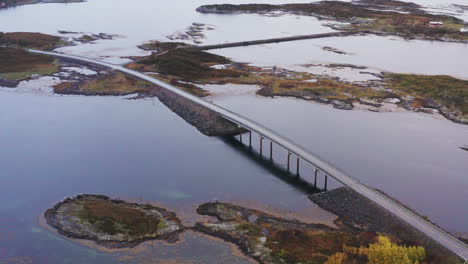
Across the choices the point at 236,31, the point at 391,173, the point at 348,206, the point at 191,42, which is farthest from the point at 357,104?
the point at 236,31

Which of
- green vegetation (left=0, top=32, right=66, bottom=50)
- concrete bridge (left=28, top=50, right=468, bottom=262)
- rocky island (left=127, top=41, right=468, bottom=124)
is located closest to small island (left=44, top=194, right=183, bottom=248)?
concrete bridge (left=28, top=50, right=468, bottom=262)

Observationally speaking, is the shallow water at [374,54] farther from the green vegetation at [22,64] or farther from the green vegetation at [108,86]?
the green vegetation at [22,64]

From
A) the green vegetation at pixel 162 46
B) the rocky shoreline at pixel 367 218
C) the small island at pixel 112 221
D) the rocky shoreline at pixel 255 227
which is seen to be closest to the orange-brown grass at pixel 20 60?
the green vegetation at pixel 162 46

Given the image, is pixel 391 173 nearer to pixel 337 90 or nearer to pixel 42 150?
pixel 337 90

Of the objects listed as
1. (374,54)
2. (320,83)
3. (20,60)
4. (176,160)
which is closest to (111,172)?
(176,160)

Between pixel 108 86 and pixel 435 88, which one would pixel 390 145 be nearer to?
pixel 435 88
